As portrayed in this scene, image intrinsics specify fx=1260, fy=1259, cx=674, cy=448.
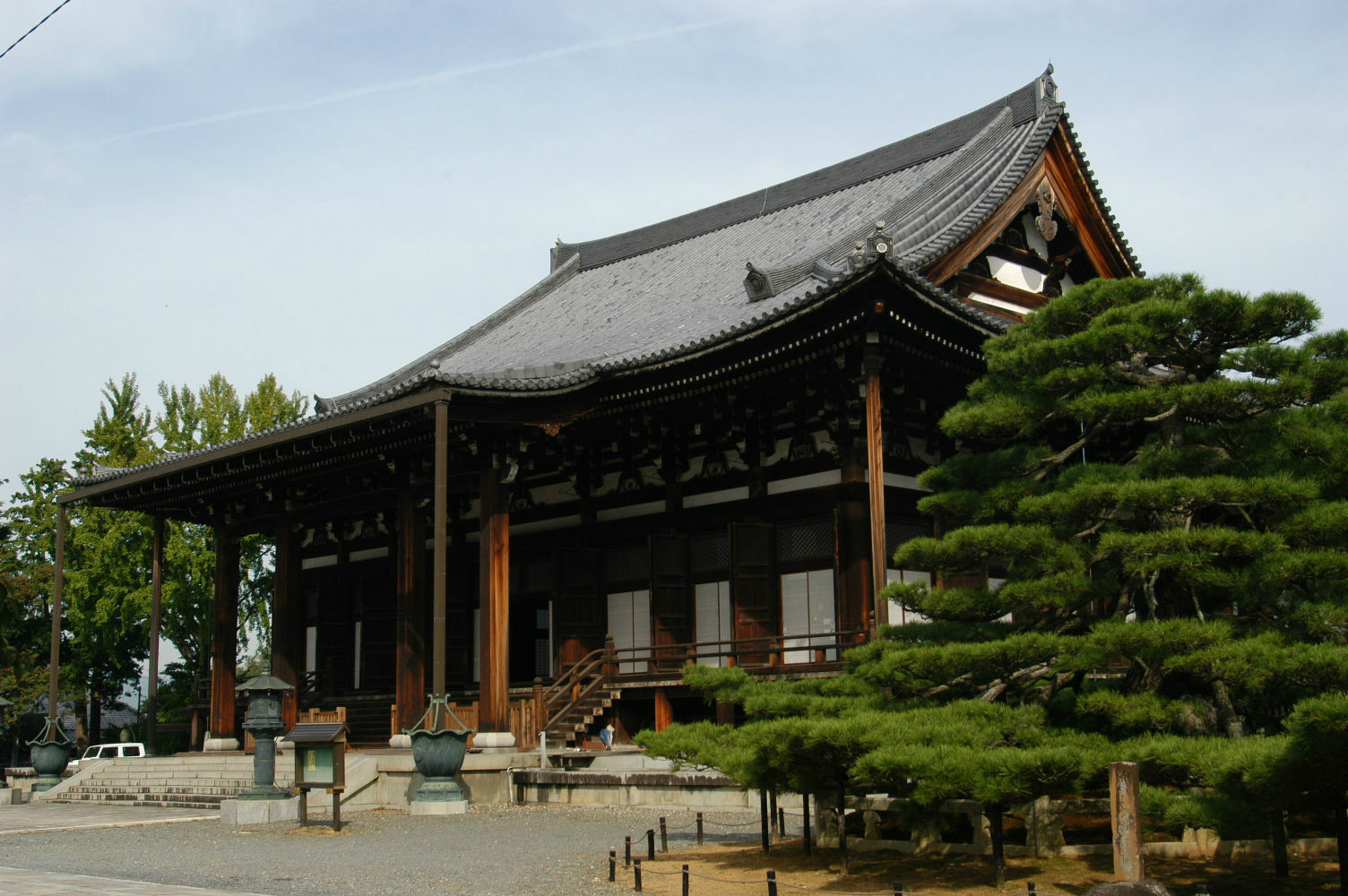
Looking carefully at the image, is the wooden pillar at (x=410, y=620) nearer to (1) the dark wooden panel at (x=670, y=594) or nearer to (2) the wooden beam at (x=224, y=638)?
(1) the dark wooden panel at (x=670, y=594)

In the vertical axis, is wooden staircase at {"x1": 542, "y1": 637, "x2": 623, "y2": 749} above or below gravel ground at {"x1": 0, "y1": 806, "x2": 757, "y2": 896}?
above

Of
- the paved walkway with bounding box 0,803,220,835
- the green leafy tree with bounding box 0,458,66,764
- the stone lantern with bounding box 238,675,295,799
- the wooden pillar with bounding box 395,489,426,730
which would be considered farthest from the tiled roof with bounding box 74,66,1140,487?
the green leafy tree with bounding box 0,458,66,764

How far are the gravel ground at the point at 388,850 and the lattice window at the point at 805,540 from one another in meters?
4.88

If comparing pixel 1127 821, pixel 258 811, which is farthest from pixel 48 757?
pixel 1127 821

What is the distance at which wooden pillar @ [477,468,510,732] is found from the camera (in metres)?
18.0

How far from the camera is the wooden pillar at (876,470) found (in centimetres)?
1502

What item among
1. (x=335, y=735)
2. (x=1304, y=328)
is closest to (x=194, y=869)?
(x=335, y=735)

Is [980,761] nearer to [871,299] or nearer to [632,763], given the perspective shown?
[871,299]

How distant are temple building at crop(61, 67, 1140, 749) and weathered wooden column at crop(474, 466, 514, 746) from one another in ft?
0.13

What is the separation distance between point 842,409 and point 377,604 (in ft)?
37.9

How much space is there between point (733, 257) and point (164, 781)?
14.7m

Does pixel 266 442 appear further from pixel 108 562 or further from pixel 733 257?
pixel 108 562

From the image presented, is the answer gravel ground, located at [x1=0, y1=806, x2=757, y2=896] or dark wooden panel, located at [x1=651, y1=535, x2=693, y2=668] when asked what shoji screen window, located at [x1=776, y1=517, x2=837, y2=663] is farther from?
gravel ground, located at [x1=0, y1=806, x2=757, y2=896]

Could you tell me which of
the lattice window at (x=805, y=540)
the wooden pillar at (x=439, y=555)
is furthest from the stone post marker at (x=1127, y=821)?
the lattice window at (x=805, y=540)
